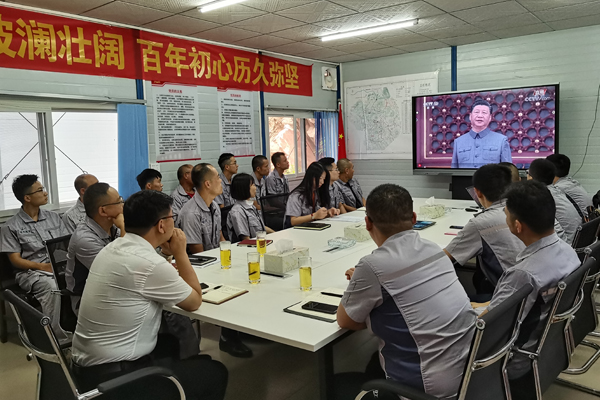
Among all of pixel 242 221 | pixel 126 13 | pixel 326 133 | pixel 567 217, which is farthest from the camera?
pixel 326 133

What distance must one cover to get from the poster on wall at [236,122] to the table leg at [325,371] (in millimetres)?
4420

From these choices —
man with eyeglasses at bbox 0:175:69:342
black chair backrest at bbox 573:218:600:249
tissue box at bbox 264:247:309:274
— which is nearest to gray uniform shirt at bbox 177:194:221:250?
man with eyeglasses at bbox 0:175:69:342

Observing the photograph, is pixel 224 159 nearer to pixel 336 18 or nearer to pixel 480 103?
pixel 336 18

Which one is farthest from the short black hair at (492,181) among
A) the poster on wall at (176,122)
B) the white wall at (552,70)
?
the white wall at (552,70)

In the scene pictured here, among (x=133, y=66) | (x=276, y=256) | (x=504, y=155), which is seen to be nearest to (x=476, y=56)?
(x=504, y=155)

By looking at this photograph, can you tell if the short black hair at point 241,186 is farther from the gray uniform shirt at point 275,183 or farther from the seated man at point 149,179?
the gray uniform shirt at point 275,183

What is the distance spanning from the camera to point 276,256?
2.57 m

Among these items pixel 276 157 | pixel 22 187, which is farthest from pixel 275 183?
pixel 22 187

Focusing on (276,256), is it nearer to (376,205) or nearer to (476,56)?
(376,205)

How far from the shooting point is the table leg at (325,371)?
1.94 metres

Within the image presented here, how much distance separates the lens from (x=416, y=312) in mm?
1576

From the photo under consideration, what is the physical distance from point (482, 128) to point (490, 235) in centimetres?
437

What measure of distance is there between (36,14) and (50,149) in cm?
121

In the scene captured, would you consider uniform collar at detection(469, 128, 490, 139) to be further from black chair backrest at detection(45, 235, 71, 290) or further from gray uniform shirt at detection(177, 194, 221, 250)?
black chair backrest at detection(45, 235, 71, 290)
